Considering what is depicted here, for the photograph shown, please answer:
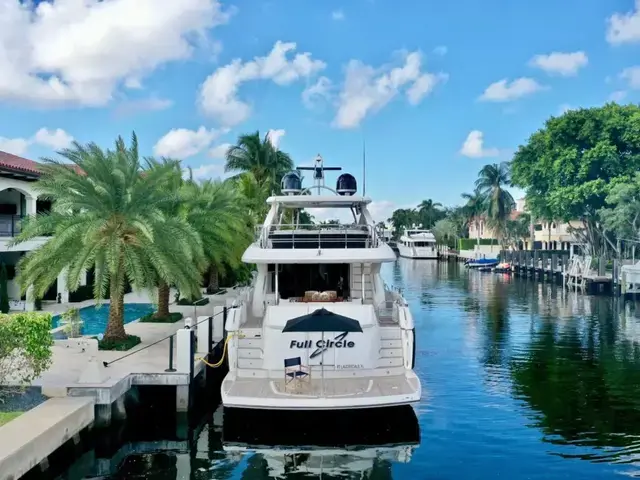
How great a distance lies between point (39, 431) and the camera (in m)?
10.5

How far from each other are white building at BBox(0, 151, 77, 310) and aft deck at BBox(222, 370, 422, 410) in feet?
46.9

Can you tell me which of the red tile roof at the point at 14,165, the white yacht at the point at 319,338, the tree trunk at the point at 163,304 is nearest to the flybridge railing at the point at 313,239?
the white yacht at the point at 319,338

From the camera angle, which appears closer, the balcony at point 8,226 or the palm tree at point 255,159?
the balcony at point 8,226

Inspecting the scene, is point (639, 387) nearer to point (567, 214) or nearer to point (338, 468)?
point (338, 468)

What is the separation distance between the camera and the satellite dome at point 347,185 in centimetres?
2006

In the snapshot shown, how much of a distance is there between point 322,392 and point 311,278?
4750 millimetres

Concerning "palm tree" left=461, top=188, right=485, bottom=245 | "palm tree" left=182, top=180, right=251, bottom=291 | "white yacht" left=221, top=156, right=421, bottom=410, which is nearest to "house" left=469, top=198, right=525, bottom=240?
"palm tree" left=461, top=188, right=485, bottom=245

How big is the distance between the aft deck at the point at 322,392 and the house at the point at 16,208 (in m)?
14.6

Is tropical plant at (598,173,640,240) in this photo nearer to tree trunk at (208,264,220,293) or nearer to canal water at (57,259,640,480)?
canal water at (57,259,640,480)

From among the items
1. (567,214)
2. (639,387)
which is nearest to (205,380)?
(639,387)

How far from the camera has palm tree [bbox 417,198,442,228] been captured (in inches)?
5906

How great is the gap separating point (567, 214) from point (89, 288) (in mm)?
39918

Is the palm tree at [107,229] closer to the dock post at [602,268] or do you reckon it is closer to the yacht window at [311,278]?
the yacht window at [311,278]

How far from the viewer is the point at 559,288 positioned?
5103 centimetres
